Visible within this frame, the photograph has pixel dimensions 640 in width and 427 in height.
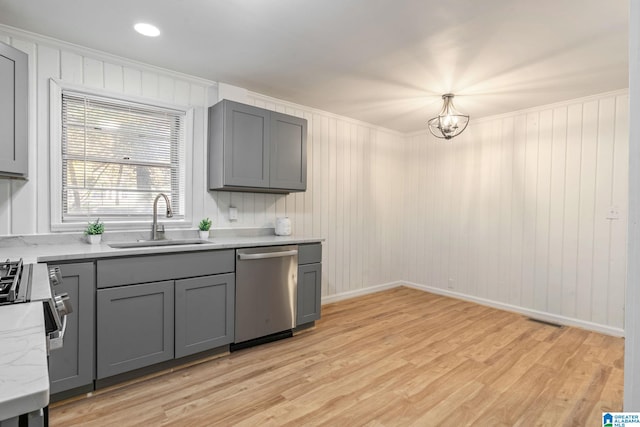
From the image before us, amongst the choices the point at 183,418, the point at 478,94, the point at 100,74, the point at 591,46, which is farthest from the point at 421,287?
the point at 100,74

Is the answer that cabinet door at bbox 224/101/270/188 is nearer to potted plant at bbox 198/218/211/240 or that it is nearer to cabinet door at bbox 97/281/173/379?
potted plant at bbox 198/218/211/240

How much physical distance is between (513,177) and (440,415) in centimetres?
302

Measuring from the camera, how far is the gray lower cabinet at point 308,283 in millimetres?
3115

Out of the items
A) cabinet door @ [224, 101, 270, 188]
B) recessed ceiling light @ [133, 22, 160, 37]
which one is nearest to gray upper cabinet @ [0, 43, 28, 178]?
recessed ceiling light @ [133, 22, 160, 37]

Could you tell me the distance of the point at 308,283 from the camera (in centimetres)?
319

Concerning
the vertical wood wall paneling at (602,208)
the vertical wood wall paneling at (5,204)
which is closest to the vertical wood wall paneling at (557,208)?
the vertical wood wall paneling at (602,208)

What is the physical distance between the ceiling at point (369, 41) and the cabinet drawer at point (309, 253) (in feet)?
5.23

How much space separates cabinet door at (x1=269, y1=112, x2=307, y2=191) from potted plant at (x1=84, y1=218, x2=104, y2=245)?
1.46 metres

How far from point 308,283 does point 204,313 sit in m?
1.03

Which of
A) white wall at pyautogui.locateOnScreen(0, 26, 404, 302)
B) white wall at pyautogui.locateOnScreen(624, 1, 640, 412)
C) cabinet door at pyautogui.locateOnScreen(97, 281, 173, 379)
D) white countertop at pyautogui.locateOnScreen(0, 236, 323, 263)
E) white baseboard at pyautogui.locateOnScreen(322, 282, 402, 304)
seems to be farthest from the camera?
white baseboard at pyautogui.locateOnScreen(322, 282, 402, 304)

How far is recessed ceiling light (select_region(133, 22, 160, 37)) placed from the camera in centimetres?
219

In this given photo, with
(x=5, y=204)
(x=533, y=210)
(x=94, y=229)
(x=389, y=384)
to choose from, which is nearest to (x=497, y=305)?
(x=533, y=210)

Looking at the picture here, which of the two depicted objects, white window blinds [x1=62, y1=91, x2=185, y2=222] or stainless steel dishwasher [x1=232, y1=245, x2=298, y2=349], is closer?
white window blinds [x1=62, y1=91, x2=185, y2=222]

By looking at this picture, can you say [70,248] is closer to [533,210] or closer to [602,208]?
[533,210]
